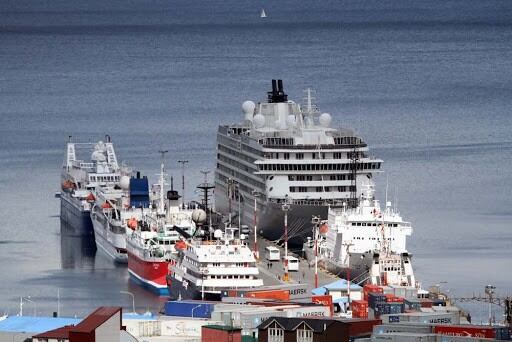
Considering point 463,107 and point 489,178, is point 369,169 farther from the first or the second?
point 463,107

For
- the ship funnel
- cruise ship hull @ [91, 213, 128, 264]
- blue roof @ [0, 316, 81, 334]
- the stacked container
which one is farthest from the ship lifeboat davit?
blue roof @ [0, 316, 81, 334]

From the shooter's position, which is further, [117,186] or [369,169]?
[117,186]

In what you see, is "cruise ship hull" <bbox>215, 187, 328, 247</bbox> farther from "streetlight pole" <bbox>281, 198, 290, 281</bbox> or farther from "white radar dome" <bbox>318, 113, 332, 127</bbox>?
"white radar dome" <bbox>318, 113, 332, 127</bbox>

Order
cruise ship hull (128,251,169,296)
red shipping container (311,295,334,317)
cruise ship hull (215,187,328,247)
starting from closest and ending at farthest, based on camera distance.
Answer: red shipping container (311,295,334,317) → cruise ship hull (128,251,169,296) → cruise ship hull (215,187,328,247)

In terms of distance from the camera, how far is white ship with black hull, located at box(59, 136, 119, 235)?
80.8m

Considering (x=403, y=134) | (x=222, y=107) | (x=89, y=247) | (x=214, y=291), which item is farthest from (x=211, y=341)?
(x=222, y=107)

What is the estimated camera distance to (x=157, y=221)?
2827 inches

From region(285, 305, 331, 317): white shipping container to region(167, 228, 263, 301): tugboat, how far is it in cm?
754

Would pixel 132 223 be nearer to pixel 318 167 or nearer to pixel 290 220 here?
pixel 290 220

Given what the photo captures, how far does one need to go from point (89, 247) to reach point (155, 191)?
2.83 metres

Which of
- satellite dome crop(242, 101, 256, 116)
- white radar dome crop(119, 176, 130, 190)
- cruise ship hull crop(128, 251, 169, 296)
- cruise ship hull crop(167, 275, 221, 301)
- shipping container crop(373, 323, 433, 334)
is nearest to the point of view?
shipping container crop(373, 323, 433, 334)

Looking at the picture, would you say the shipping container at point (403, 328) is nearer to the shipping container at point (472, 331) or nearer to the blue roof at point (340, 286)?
the shipping container at point (472, 331)

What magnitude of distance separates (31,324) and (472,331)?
1013 centimetres

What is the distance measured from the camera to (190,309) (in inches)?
2124
